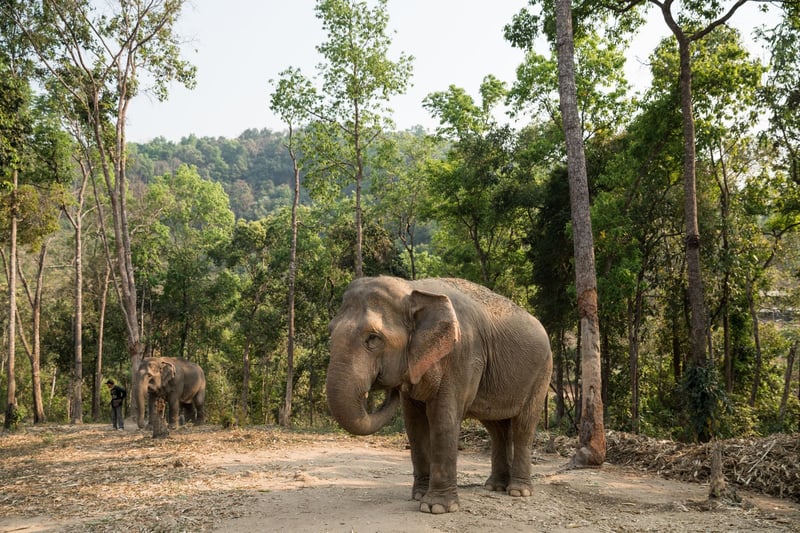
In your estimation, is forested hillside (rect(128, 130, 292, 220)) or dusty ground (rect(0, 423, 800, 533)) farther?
forested hillside (rect(128, 130, 292, 220))

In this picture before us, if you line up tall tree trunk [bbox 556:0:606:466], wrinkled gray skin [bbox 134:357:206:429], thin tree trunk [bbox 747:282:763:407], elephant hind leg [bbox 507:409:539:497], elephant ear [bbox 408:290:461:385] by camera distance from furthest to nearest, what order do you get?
thin tree trunk [bbox 747:282:763:407] < wrinkled gray skin [bbox 134:357:206:429] < tall tree trunk [bbox 556:0:606:466] < elephant hind leg [bbox 507:409:539:497] < elephant ear [bbox 408:290:461:385]

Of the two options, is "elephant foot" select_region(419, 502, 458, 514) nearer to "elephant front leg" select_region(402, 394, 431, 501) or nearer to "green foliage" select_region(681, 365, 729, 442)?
"elephant front leg" select_region(402, 394, 431, 501)

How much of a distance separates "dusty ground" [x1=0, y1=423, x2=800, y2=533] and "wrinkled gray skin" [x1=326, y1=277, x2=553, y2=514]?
57 centimetres

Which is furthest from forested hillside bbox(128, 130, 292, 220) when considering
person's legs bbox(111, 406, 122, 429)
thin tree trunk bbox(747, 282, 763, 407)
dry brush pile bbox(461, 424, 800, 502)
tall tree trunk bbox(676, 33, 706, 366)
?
dry brush pile bbox(461, 424, 800, 502)

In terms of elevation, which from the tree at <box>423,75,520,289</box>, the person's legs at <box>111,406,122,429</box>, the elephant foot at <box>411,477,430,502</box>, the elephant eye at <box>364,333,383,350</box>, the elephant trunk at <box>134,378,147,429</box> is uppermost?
the tree at <box>423,75,520,289</box>

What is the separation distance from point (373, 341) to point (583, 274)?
23.0ft

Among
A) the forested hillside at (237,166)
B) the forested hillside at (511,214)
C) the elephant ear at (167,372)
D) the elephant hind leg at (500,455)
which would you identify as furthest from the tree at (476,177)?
the forested hillside at (237,166)

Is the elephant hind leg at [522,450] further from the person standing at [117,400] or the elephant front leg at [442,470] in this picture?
the person standing at [117,400]

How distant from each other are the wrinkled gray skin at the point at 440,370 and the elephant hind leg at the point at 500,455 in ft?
0.05

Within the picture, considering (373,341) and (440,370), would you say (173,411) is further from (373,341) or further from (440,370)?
(373,341)

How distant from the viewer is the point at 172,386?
68.6 ft

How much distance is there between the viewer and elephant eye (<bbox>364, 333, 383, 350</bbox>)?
21.3 feet

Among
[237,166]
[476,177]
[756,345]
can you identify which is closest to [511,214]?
[476,177]

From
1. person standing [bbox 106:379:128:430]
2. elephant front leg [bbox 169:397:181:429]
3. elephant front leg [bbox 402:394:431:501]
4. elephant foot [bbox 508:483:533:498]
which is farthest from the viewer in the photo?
person standing [bbox 106:379:128:430]
